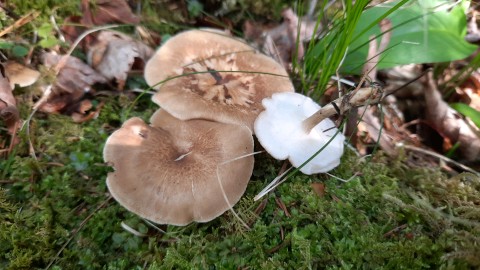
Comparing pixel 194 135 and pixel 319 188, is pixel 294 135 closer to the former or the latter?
pixel 319 188

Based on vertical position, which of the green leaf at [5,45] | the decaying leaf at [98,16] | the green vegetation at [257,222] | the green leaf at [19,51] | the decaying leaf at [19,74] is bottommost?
the green vegetation at [257,222]

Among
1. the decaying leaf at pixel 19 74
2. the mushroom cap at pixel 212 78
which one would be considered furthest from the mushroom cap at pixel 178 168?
the decaying leaf at pixel 19 74

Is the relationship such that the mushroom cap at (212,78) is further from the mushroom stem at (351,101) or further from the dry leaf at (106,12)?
the dry leaf at (106,12)

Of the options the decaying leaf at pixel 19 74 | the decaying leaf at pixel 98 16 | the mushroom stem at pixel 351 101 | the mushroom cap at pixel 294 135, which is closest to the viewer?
the mushroom stem at pixel 351 101

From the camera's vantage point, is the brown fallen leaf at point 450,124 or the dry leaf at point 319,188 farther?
the brown fallen leaf at point 450,124

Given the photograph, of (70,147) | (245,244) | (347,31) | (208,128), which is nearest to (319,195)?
(245,244)

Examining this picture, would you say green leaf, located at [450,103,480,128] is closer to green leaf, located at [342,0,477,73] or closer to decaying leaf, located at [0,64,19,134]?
green leaf, located at [342,0,477,73]

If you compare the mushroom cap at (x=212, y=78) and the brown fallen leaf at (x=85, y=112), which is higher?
the mushroom cap at (x=212, y=78)

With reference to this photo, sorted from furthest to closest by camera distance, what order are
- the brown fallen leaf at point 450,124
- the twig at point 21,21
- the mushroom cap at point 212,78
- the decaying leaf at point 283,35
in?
the decaying leaf at point 283,35 < the brown fallen leaf at point 450,124 < the twig at point 21,21 < the mushroom cap at point 212,78
